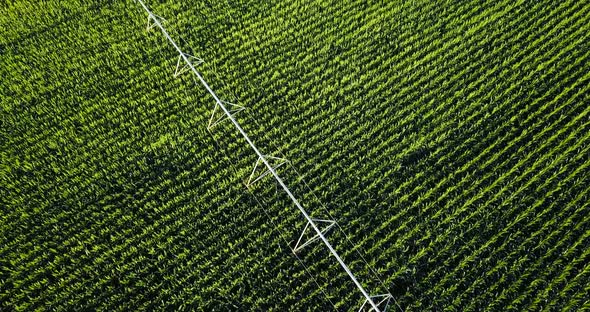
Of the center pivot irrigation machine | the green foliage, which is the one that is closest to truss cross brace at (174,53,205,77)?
the center pivot irrigation machine

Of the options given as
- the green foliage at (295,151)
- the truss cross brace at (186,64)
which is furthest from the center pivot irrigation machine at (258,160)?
the green foliage at (295,151)

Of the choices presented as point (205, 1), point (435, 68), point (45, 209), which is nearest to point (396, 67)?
point (435, 68)

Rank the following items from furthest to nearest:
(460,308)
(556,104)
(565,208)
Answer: (556,104) → (565,208) → (460,308)

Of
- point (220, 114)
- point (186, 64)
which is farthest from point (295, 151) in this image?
point (186, 64)

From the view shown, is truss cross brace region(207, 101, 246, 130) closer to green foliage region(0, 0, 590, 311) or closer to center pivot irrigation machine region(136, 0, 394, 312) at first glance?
center pivot irrigation machine region(136, 0, 394, 312)

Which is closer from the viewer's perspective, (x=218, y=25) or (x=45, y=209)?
(x=45, y=209)

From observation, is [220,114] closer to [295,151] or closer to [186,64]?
[186,64]

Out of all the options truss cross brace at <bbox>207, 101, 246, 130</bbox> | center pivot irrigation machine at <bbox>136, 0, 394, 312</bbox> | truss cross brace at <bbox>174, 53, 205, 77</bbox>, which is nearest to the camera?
center pivot irrigation machine at <bbox>136, 0, 394, 312</bbox>

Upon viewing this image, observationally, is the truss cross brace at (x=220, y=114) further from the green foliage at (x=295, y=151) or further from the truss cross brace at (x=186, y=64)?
the truss cross brace at (x=186, y=64)

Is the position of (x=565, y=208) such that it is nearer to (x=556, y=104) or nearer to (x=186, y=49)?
(x=556, y=104)

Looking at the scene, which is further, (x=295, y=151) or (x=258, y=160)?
(x=295, y=151)

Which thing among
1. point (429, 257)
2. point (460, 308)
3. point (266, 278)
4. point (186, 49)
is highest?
point (186, 49)
